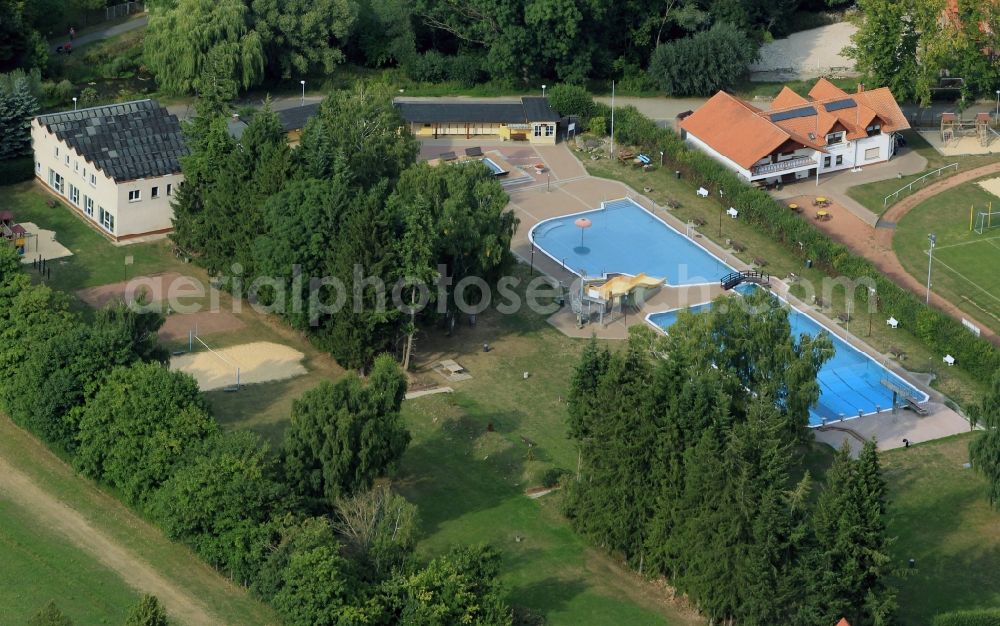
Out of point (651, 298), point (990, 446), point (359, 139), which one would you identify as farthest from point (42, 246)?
point (990, 446)

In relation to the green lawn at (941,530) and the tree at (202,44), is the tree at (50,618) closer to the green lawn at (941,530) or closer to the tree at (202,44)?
the green lawn at (941,530)

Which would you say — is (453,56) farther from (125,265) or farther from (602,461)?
(602,461)

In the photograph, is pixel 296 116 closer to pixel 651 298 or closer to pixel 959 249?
pixel 651 298

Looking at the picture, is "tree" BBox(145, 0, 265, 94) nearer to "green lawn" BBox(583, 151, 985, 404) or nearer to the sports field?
"green lawn" BBox(583, 151, 985, 404)

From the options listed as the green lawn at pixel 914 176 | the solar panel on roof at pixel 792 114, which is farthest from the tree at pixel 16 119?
the green lawn at pixel 914 176

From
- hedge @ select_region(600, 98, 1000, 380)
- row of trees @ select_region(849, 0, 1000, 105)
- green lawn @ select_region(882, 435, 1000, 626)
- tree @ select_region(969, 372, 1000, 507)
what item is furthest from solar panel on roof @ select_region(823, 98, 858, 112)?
tree @ select_region(969, 372, 1000, 507)
